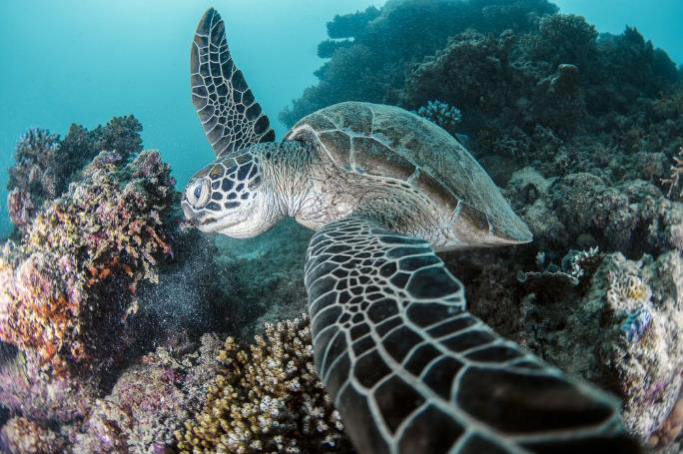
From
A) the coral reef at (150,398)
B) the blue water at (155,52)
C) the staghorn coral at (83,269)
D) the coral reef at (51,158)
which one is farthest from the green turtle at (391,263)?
the blue water at (155,52)

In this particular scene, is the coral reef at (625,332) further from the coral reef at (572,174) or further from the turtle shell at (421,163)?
the turtle shell at (421,163)

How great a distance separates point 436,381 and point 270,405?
1.55 metres

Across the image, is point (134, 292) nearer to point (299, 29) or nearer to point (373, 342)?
point (373, 342)

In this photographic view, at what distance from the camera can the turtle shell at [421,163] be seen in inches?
119

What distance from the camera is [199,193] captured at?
3.26m

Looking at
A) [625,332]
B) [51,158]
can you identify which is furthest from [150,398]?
[51,158]

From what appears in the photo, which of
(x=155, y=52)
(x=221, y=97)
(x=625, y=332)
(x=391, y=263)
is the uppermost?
(x=155, y=52)

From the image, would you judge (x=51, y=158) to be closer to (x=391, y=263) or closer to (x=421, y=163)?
(x=421, y=163)

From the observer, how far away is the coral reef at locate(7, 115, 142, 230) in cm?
466

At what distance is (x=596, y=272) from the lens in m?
2.58

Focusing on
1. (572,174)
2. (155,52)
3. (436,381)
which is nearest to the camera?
(436,381)

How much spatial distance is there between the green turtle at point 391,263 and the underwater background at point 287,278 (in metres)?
0.67

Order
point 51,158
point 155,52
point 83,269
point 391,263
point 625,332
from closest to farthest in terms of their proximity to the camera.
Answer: point 391,263
point 625,332
point 83,269
point 51,158
point 155,52

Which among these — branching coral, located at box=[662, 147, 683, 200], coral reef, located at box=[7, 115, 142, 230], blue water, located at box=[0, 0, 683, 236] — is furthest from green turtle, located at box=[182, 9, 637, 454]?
blue water, located at box=[0, 0, 683, 236]
